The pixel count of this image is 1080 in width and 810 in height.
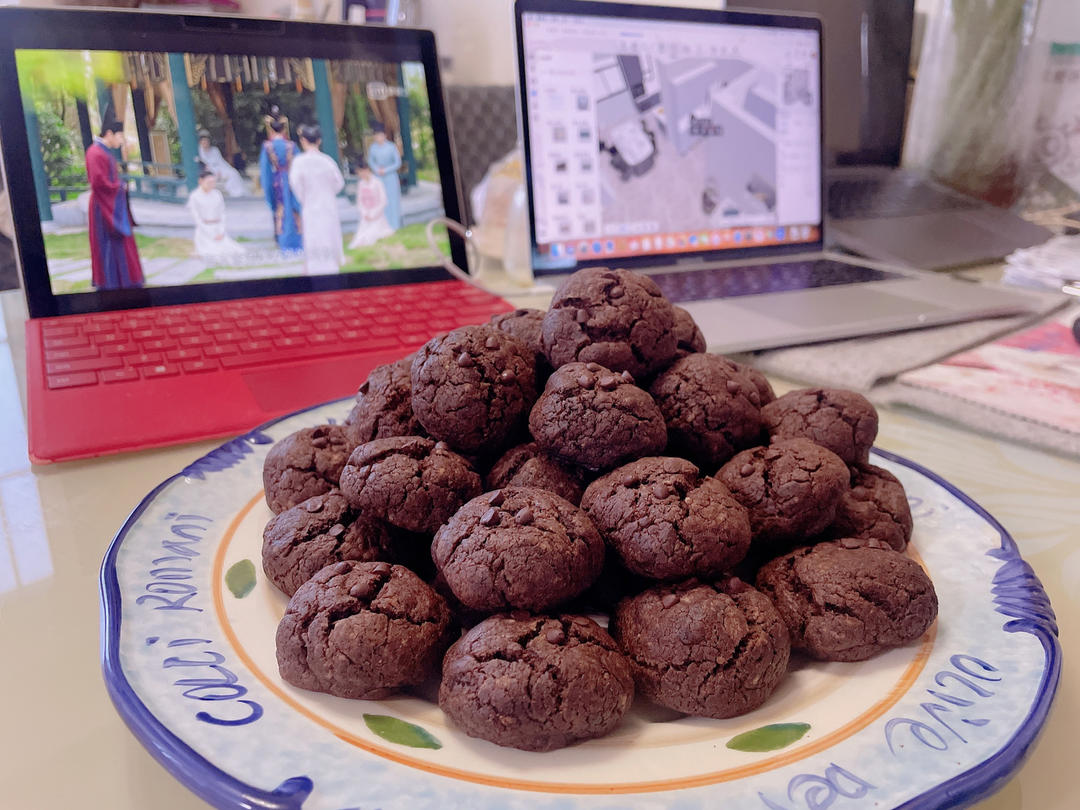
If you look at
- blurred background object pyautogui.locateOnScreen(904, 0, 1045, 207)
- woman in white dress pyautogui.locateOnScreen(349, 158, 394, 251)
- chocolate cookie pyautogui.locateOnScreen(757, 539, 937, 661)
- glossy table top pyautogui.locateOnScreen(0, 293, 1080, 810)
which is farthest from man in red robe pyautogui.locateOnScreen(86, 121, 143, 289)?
blurred background object pyautogui.locateOnScreen(904, 0, 1045, 207)

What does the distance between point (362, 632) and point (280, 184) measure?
140 centimetres

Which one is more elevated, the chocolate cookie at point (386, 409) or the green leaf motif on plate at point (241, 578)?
the chocolate cookie at point (386, 409)

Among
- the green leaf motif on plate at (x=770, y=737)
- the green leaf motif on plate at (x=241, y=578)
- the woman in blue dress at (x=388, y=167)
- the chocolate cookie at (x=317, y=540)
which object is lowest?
the green leaf motif on plate at (x=770, y=737)

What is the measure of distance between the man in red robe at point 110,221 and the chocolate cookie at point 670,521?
52.0 inches

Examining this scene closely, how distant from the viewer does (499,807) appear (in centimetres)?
51

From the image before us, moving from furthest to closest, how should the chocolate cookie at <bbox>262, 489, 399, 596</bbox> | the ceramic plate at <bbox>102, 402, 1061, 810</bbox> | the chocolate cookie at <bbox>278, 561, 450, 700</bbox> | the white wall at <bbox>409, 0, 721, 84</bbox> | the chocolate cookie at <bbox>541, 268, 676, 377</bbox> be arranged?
the white wall at <bbox>409, 0, 721, 84</bbox> < the chocolate cookie at <bbox>541, 268, 676, 377</bbox> < the chocolate cookie at <bbox>262, 489, 399, 596</bbox> < the chocolate cookie at <bbox>278, 561, 450, 700</bbox> < the ceramic plate at <bbox>102, 402, 1061, 810</bbox>

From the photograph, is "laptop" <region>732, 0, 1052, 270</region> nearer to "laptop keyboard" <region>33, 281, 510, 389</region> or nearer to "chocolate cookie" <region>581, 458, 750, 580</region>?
"laptop keyboard" <region>33, 281, 510, 389</region>

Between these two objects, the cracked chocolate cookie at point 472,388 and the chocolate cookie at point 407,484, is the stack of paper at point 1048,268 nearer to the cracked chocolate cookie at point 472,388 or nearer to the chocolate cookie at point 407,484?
the cracked chocolate cookie at point 472,388

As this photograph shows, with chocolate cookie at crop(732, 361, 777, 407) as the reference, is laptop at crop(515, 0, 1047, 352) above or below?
above

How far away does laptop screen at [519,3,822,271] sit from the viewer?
68.2 inches

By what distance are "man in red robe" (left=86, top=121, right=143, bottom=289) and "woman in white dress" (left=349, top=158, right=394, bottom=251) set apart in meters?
0.49

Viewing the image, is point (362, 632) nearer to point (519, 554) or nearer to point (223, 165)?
point (519, 554)

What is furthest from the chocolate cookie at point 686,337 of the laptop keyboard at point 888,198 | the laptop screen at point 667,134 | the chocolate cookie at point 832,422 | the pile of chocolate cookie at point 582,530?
the laptop keyboard at point 888,198

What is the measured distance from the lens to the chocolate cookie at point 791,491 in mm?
790
